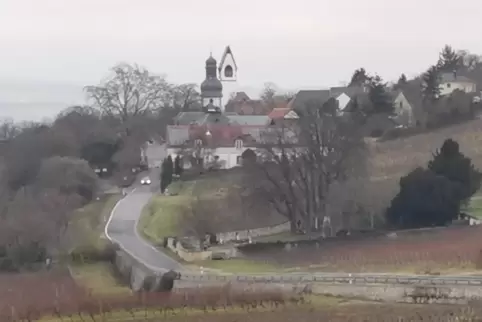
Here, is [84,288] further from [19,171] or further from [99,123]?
[99,123]

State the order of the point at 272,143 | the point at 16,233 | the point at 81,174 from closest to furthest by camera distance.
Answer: the point at 16,233 < the point at 272,143 < the point at 81,174

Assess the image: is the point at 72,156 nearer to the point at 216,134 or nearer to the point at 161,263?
the point at 216,134

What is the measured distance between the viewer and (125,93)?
76.8 metres

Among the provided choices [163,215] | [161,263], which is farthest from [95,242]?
[161,263]

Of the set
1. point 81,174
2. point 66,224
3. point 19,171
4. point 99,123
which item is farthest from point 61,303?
point 99,123

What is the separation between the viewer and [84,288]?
29906mm

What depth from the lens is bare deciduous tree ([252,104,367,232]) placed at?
39.0 meters

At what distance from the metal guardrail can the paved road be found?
10.2ft

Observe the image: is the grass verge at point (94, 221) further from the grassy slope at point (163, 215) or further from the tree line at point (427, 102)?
the tree line at point (427, 102)

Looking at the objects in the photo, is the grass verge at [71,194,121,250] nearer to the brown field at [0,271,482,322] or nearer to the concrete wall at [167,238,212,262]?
the concrete wall at [167,238,212,262]

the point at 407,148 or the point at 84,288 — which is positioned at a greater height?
the point at 407,148

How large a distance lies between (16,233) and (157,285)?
992 centimetres

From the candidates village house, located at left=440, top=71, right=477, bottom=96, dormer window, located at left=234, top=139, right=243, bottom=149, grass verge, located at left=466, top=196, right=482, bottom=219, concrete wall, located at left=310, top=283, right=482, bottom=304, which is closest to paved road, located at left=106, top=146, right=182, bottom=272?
dormer window, located at left=234, top=139, right=243, bottom=149

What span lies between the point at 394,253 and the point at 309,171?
780 centimetres
